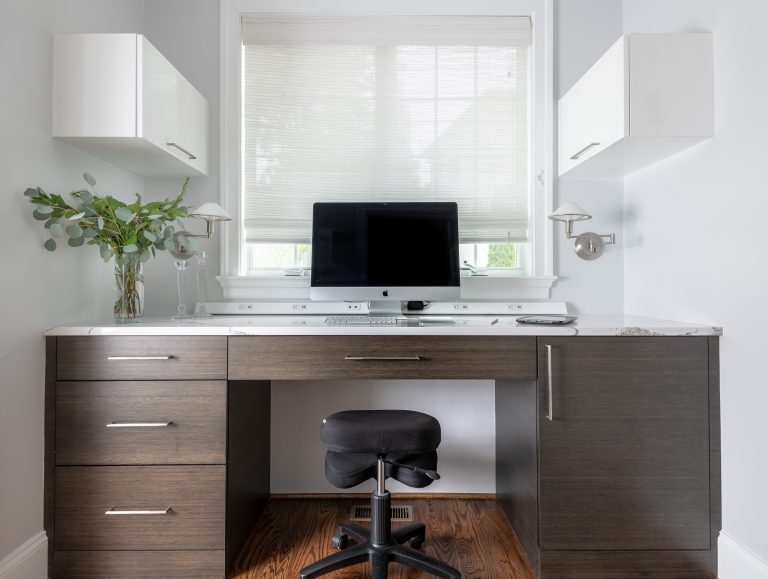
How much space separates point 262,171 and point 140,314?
2.89ft

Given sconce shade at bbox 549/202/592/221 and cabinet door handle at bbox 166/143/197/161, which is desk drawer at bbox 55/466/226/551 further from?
sconce shade at bbox 549/202/592/221

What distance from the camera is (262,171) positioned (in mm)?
2207

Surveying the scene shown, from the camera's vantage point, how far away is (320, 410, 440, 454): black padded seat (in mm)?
1426

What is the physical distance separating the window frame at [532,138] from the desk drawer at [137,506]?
90 cm

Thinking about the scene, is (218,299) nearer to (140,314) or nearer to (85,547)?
(140,314)

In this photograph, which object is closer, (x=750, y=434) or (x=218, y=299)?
(x=750, y=434)

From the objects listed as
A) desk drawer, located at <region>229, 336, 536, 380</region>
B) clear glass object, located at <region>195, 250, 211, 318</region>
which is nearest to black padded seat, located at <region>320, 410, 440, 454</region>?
desk drawer, located at <region>229, 336, 536, 380</region>

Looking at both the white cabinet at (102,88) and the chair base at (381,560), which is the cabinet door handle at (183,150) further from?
the chair base at (381,560)

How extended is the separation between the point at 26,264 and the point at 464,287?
173cm

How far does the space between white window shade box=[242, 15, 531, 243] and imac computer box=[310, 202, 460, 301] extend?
17 centimetres

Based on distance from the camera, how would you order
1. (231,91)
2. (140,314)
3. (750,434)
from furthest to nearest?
(231,91)
(140,314)
(750,434)

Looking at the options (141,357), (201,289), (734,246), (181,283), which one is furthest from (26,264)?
(734,246)

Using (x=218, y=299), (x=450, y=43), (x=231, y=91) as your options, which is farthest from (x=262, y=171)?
(x=450, y=43)

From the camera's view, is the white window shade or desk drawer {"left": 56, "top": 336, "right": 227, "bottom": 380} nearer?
desk drawer {"left": 56, "top": 336, "right": 227, "bottom": 380}
